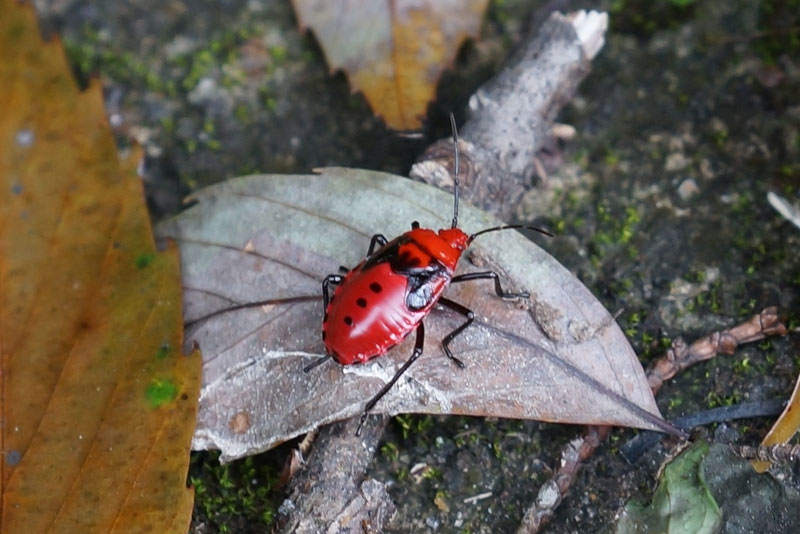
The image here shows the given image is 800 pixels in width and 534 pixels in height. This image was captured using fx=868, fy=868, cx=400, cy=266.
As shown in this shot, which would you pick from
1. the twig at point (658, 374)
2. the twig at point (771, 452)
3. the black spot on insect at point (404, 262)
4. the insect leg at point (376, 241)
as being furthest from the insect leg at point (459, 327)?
the twig at point (771, 452)

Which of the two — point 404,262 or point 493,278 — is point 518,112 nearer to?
point 493,278

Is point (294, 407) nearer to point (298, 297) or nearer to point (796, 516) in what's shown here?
point (298, 297)

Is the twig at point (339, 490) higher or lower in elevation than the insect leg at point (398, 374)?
lower

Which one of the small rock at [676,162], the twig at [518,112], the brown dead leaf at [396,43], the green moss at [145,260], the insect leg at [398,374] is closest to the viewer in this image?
the insect leg at [398,374]

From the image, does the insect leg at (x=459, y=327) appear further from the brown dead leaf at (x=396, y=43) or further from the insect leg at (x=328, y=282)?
the brown dead leaf at (x=396, y=43)

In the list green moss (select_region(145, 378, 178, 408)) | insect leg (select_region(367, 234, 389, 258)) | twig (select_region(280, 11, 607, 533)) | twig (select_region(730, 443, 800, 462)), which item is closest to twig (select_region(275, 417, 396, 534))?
twig (select_region(280, 11, 607, 533))

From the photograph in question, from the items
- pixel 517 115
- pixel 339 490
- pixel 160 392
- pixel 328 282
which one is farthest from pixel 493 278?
pixel 160 392
